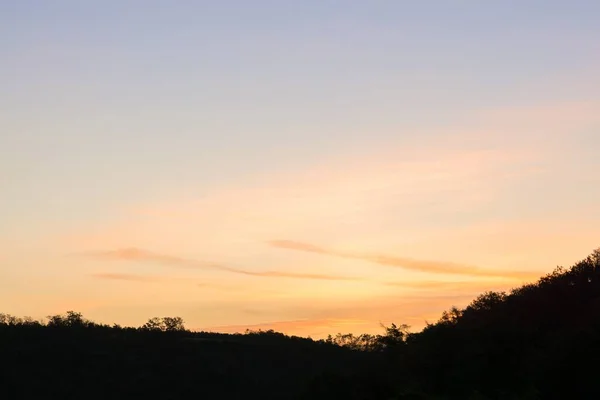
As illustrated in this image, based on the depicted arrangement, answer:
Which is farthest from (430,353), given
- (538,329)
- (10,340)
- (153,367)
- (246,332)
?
(246,332)

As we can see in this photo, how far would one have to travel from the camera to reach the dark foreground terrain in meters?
32.0

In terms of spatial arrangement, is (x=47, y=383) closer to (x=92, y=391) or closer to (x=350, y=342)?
(x=92, y=391)

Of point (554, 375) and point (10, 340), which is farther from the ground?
point (10, 340)

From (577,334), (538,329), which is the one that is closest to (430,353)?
(538,329)

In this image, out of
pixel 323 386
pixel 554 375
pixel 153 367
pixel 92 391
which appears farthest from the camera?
pixel 153 367

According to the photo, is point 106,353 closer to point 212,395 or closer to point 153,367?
point 153,367

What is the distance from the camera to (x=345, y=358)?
69.2 meters

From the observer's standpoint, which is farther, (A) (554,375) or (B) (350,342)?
(B) (350,342)

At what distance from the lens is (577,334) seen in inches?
1244

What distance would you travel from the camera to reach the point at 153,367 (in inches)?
2371

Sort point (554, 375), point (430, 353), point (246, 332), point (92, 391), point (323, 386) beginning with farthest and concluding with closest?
point (246, 332)
point (92, 391)
point (323, 386)
point (430, 353)
point (554, 375)

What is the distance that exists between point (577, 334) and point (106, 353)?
38.6m

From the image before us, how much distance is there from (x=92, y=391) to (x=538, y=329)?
30.1 m

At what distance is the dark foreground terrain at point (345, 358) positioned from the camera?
32031mm
